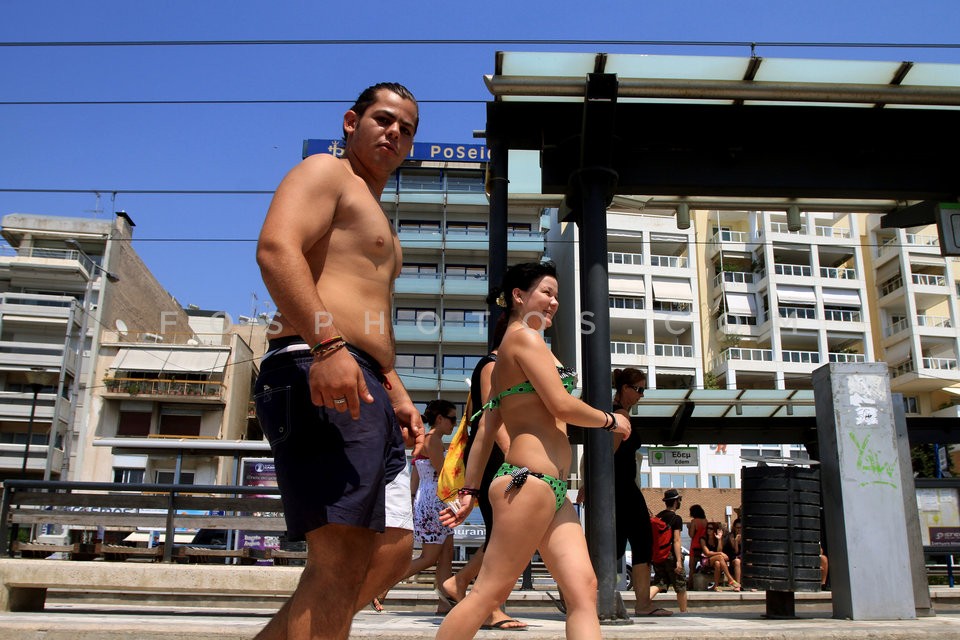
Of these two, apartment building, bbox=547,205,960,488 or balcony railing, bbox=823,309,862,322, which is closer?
apartment building, bbox=547,205,960,488

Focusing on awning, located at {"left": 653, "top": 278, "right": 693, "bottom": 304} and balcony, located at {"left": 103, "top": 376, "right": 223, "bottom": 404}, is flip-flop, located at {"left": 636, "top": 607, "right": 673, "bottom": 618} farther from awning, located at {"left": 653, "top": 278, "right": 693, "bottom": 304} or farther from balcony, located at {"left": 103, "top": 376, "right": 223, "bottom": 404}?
awning, located at {"left": 653, "top": 278, "right": 693, "bottom": 304}

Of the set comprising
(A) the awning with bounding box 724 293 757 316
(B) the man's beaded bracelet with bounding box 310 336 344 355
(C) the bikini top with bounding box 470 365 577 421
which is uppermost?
(A) the awning with bounding box 724 293 757 316

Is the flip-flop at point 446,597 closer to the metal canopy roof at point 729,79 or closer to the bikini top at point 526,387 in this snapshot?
the bikini top at point 526,387

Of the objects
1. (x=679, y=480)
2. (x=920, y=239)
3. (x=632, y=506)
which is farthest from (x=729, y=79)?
(x=920, y=239)

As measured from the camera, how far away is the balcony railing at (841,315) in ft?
192

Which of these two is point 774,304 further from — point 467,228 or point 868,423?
point 868,423

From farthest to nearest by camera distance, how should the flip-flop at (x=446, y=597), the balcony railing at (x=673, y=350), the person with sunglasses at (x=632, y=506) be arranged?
the balcony railing at (x=673, y=350) < the person with sunglasses at (x=632, y=506) < the flip-flop at (x=446, y=597)

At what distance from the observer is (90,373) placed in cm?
A: 4794

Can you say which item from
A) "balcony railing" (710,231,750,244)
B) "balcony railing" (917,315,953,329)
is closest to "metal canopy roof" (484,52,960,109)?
"balcony railing" (710,231,750,244)

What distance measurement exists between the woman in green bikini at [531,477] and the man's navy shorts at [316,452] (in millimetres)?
959

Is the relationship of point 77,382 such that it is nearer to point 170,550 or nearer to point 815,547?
point 170,550

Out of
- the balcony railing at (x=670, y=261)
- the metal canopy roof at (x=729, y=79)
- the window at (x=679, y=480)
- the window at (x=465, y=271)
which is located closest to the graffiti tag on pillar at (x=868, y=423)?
the metal canopy roof at (x=729, y=79)

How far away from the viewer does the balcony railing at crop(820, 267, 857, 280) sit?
2341 inches

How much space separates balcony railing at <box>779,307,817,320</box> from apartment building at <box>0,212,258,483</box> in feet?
124
